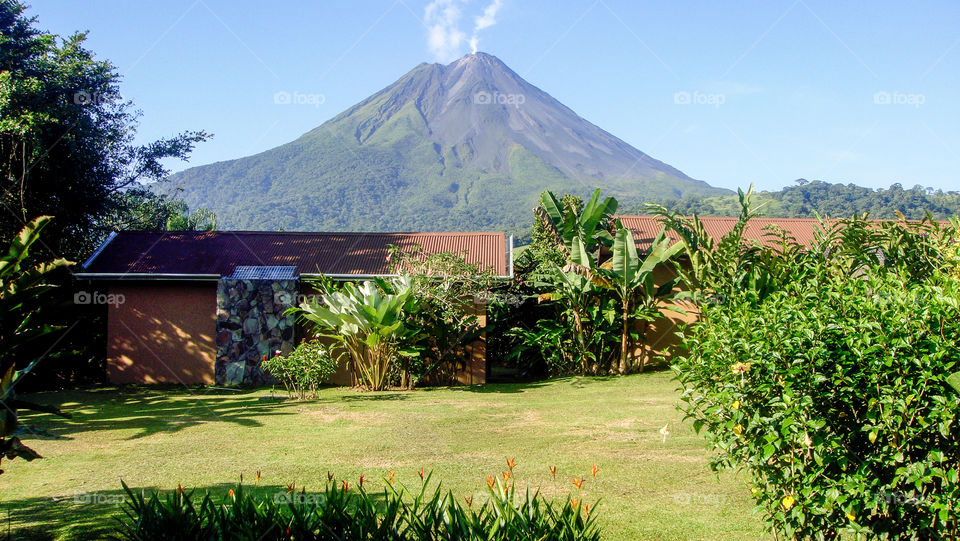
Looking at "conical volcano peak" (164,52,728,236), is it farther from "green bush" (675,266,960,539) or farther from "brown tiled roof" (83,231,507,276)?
"green bush" (675,266,960,539)

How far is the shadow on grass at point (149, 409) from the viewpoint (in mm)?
9734

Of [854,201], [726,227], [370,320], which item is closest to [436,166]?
[854,201]

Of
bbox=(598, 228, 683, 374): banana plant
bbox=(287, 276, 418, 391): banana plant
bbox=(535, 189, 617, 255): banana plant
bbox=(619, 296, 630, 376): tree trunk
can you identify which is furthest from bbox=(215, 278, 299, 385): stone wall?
bbox=(619, 296, 630, 376): tree trunk

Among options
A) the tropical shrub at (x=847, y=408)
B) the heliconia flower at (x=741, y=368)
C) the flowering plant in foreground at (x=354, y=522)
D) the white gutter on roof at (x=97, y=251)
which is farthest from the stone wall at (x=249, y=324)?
the heliconia flower at (x=741, y=368)

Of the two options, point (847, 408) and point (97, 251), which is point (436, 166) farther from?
point (847, 408)

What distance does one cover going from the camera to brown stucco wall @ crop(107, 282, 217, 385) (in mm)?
14617

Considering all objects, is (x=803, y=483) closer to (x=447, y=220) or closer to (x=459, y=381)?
(x=459, y=381)

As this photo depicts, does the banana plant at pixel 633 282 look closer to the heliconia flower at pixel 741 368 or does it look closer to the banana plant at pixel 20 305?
the heliconia flower at pixel 741 368

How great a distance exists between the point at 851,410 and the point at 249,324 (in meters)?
12.0

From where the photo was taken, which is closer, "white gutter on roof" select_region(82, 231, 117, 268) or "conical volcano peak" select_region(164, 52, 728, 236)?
"white gutter on roof" select_region(82, 231, 117, 268)

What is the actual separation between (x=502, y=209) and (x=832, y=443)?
79.3m

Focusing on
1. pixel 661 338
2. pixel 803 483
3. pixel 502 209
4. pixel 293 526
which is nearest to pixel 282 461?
pixel 293 526

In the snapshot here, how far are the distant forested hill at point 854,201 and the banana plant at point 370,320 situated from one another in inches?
1031

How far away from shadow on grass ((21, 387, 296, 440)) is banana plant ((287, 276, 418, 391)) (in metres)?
1.65
